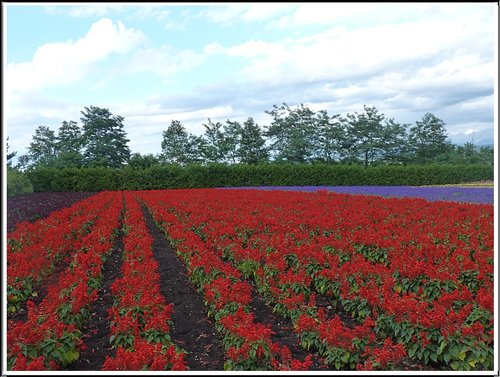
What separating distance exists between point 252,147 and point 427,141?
580 inches

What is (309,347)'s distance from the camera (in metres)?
4.66

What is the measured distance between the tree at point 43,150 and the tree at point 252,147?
42.7 ft

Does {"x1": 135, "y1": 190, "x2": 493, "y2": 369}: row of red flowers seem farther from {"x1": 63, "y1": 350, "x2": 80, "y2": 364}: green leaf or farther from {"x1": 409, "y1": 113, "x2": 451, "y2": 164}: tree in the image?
{"x1": 409, "y1": 113, "x2": 451, "y2": 164}: tree

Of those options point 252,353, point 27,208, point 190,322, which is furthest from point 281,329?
point 27,208

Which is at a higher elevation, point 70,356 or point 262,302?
point 70,356

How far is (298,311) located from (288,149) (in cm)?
2217

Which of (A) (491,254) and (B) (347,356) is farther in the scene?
(A) (491,254)

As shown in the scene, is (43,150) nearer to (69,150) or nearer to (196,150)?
(69,150)

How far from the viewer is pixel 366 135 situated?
30.6m

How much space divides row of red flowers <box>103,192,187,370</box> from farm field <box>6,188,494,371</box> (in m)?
0.02

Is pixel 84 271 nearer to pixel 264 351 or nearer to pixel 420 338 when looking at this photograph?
pixel 264 351

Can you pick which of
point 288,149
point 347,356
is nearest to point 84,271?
point 347,356

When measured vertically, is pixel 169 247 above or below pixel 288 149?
below

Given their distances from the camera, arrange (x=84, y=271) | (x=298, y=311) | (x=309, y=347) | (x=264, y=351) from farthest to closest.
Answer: (x=84, y=271)
(x=298, y=311)
(x=309, y=347)
(x=264, y=351)
